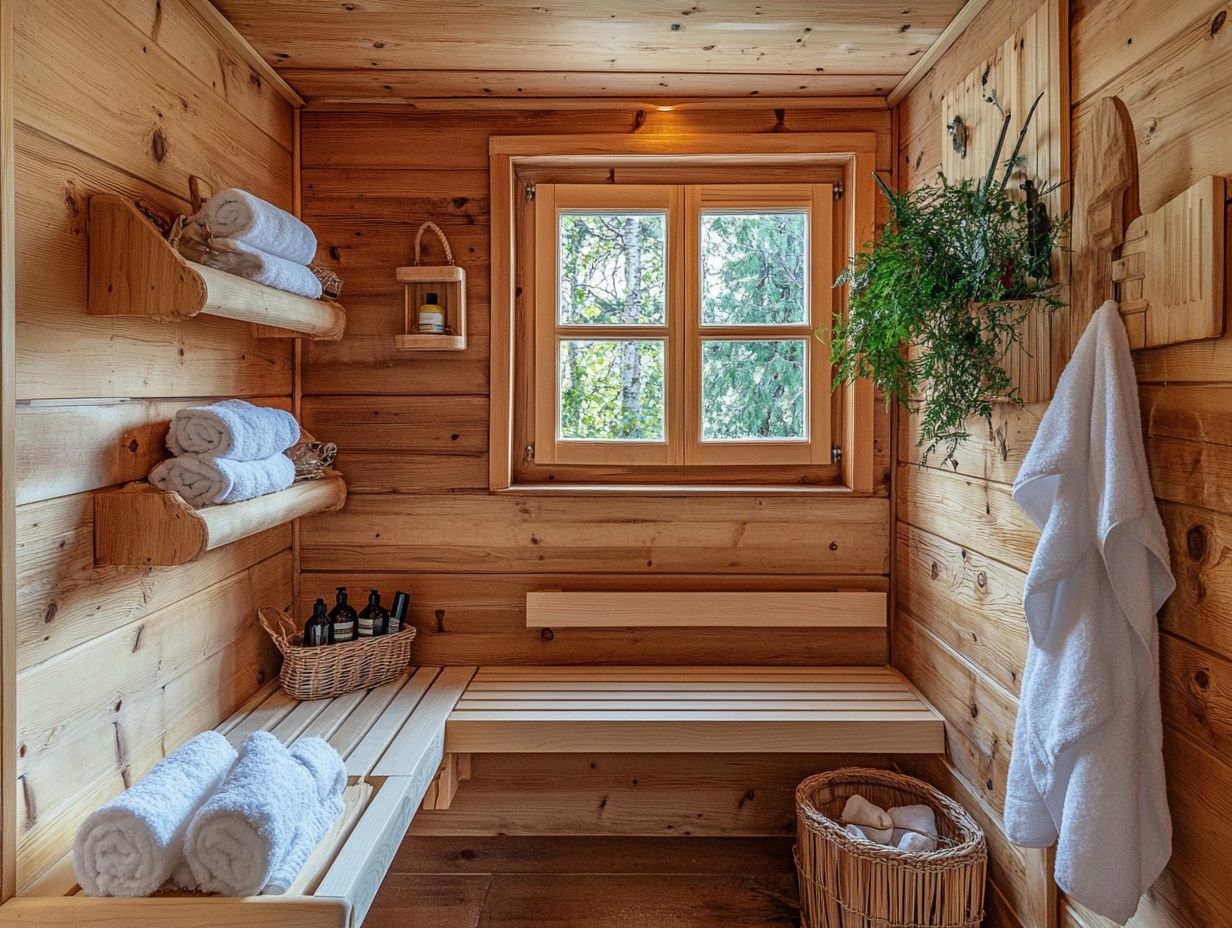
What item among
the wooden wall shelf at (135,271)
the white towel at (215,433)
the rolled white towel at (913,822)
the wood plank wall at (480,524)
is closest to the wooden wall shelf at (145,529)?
the white towel at (215,433)

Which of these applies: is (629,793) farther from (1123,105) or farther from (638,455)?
(1123,105)

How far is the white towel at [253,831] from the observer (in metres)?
1.12

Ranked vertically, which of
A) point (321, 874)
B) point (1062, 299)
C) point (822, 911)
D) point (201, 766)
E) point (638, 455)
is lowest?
point (822, 911)

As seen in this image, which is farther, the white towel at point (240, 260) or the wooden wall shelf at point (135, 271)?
the white towel at point (240, 260)

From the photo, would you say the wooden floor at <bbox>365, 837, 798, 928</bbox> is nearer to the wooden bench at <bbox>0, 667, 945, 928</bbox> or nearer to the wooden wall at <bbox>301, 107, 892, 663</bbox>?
the wooden bench at <bbox>0, 667, 945, 928</bbox>

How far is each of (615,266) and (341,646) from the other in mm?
1222

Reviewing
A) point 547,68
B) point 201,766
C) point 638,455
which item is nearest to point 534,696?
point 638,455

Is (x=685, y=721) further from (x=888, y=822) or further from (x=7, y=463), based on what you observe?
(x=7, y=463)

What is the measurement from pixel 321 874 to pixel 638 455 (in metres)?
1.32

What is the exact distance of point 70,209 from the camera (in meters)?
1.27

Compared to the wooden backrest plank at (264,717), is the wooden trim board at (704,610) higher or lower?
higher

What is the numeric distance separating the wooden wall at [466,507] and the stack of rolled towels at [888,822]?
0.44 meters

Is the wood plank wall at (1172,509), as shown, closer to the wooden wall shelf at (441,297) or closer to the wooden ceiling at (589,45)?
the wooden ceiling at (589,45)

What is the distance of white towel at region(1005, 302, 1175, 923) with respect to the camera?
112 centimetres
